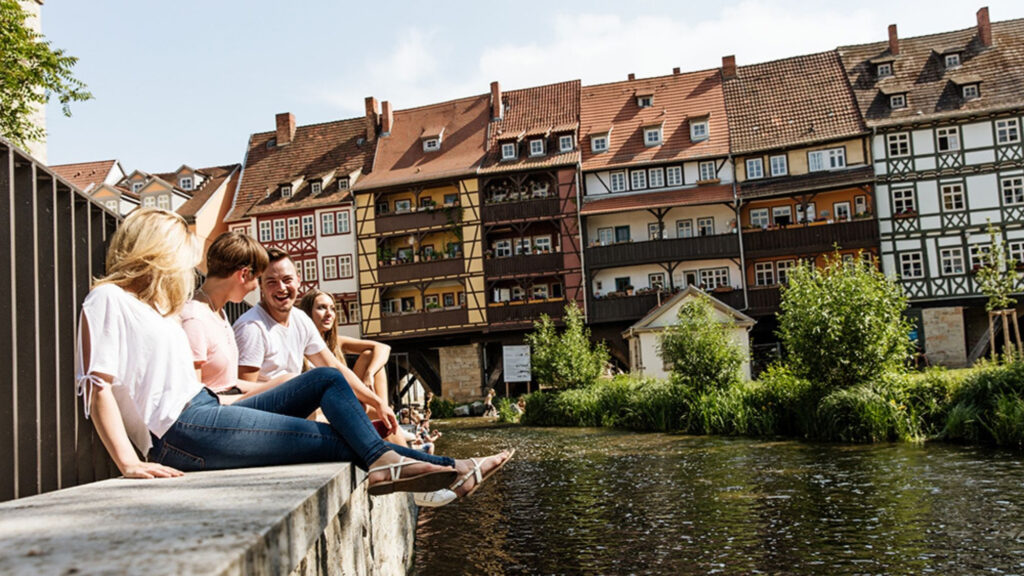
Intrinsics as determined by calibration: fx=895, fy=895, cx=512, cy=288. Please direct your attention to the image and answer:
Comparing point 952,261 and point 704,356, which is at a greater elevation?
point 952,261

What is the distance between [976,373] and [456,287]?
24948mm

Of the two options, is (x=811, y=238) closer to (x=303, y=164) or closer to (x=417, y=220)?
(x=417, y=220)

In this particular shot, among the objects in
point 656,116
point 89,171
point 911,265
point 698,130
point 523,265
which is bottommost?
point 911,265

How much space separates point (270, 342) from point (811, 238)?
108 ft

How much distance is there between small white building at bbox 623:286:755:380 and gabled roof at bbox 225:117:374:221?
15278 millimetres

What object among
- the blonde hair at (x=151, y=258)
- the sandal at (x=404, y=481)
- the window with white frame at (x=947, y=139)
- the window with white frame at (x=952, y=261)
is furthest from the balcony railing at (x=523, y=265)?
the blonde hair at (x=151, y=258)

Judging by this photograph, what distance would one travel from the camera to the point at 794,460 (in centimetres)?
1496

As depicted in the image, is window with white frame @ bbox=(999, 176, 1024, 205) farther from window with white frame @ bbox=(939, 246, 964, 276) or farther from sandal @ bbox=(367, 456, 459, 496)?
sandal @ bbox=(367, 456, 459, 496)

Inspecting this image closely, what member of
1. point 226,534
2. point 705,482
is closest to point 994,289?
point 705,482

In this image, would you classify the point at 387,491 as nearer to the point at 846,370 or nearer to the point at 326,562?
the point at 326,562

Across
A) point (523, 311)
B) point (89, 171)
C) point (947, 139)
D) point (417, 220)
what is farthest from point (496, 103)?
point (89, 171)

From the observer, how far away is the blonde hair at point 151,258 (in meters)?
3.29

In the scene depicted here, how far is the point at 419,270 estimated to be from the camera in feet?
129

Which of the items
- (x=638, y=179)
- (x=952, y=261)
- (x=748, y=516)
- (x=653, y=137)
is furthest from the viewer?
(x=653, y=137)
